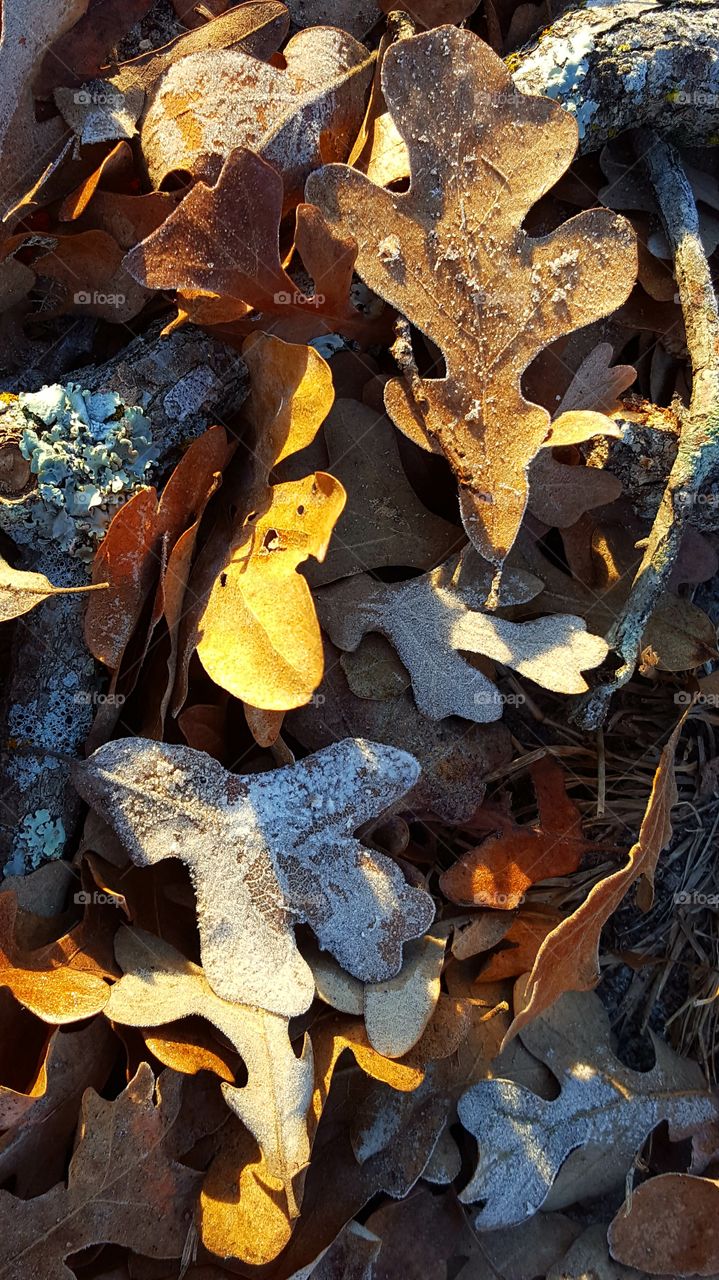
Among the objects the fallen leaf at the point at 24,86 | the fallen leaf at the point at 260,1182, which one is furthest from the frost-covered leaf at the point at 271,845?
the fallen leaf at the point at 24,86

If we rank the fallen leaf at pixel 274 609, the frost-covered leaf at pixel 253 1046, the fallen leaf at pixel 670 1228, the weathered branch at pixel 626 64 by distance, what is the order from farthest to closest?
the fallen leaf at pixel 670 1228
the weathered branch at pixel 626 64
the frost-covered leaf at pixel 253 1046
the fallen leaf at pixel 274 609

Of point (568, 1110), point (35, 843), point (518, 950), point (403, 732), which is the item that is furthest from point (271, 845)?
point (568, 1110)

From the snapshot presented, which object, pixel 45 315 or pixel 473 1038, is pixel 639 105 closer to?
pixel 45 315

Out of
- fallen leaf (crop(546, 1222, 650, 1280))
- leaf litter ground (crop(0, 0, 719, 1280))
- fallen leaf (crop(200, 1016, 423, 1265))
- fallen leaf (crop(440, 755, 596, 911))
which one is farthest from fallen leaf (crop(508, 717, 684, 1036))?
fallen leaf (crop(546, 1222, 650, 1280))

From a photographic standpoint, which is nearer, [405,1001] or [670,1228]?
[405,1001]

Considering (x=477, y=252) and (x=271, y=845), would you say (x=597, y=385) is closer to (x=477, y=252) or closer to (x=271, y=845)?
(x=477, y=252)

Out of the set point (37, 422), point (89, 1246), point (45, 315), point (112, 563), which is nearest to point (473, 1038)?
point (89, 1246)

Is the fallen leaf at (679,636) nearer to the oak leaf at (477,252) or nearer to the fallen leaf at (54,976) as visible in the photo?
the oak leaf at (477,252)
